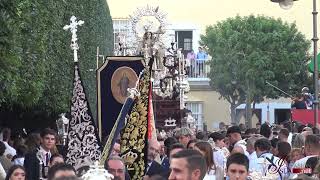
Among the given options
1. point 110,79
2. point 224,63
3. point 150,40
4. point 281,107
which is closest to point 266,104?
point 281,107

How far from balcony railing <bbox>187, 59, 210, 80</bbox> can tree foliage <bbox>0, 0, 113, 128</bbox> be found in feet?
69.7

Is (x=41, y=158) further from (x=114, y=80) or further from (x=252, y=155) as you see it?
(x=114, y=80)

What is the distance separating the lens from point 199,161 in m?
8.43

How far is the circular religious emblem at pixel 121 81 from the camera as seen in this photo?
17.2 metres

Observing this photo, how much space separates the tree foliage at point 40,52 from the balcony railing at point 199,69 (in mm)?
21234

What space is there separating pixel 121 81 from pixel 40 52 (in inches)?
93.8

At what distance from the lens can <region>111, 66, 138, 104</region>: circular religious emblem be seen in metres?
17.2

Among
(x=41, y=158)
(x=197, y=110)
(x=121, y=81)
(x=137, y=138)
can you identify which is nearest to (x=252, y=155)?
(x=137, y=138)

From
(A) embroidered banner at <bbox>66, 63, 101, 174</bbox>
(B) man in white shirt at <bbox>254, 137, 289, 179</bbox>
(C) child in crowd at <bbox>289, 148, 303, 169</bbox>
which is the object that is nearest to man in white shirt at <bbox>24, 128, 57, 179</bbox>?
(A) embroidered banner at <bbox>66, 63, 101, 174</bbox>

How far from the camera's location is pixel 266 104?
51562 millimetres

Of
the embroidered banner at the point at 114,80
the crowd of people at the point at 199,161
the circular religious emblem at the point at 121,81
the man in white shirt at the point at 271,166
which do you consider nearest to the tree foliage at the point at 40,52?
the crowd of people at the point at 199,161

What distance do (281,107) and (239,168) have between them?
42580mm

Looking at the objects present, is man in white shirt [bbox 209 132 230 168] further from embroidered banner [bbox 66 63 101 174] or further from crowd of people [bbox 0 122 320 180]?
embroidered banner [bbox 66 63 101 174]

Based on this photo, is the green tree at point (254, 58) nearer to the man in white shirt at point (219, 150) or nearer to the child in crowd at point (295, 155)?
the man in white shirt at point (219, 150)
